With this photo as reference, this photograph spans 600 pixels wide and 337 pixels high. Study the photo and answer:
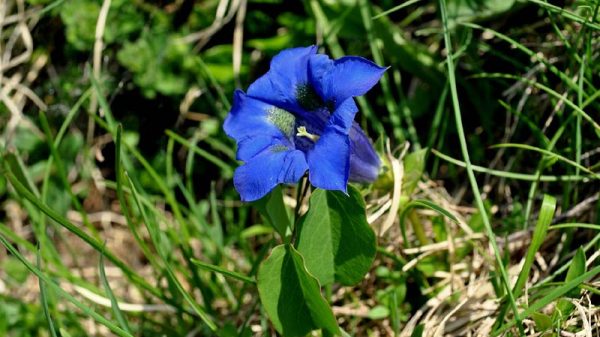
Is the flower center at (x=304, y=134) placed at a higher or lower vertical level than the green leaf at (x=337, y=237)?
higher

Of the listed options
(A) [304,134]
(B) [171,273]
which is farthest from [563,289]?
(B) [171,273]

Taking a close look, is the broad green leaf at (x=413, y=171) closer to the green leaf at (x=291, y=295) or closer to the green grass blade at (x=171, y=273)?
the green leaf at (x=291, y=295)

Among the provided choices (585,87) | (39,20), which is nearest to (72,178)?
(39,20)

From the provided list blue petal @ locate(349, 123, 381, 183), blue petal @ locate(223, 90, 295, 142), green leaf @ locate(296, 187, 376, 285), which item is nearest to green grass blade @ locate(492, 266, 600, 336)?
green leaf @ locate(296, 187, 376, 285)

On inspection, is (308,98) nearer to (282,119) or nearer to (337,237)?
(282,119)

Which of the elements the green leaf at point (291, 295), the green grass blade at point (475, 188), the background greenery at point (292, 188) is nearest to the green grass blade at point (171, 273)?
the background greenery at point (292, 188)
